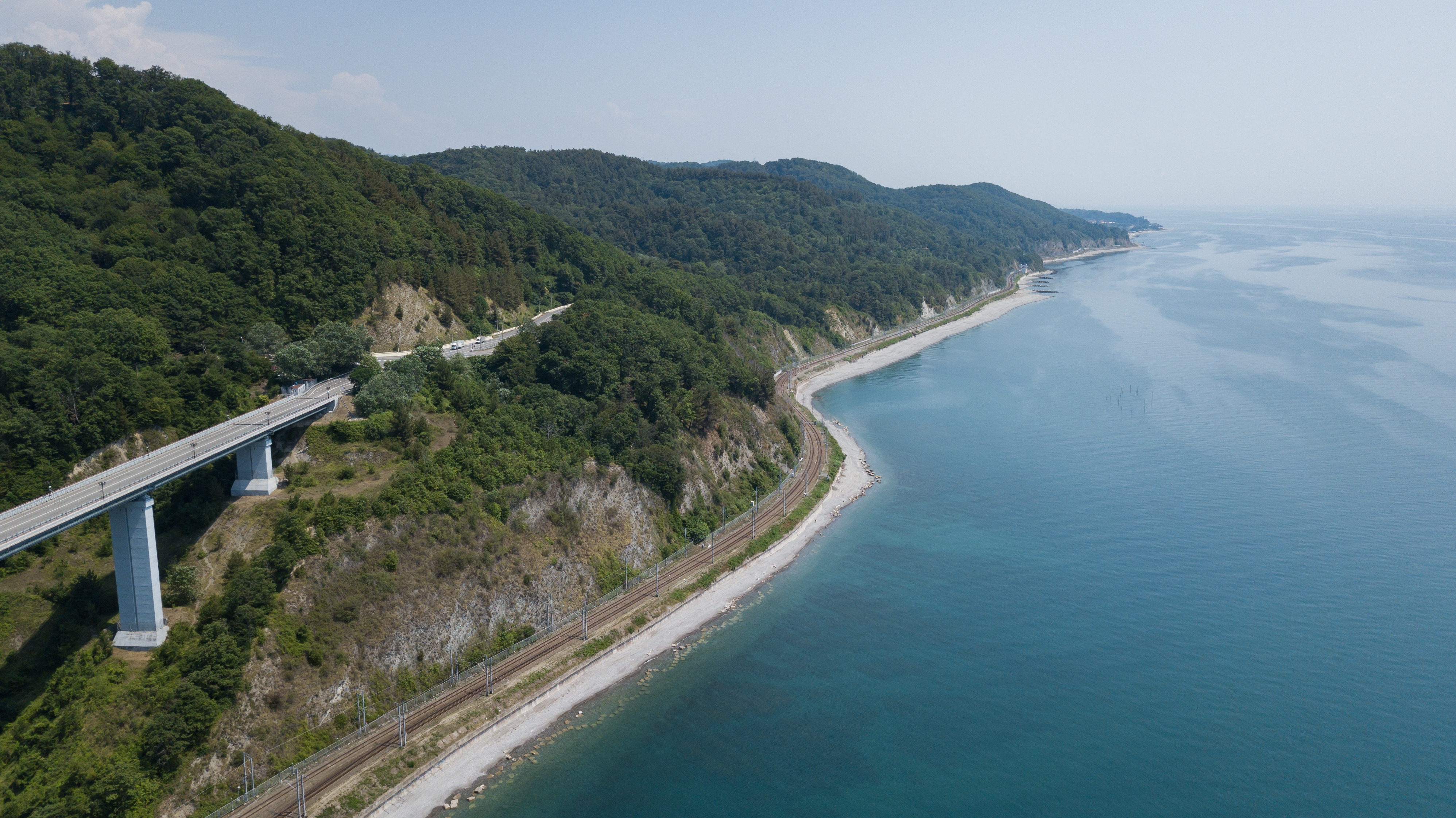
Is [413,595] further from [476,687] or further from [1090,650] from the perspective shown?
[1090,650]

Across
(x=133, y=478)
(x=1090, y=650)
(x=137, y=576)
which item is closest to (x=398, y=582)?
(x=137, y=576)

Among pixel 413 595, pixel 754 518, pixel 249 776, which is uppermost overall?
pixel 413 595

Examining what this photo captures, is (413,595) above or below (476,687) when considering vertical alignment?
above

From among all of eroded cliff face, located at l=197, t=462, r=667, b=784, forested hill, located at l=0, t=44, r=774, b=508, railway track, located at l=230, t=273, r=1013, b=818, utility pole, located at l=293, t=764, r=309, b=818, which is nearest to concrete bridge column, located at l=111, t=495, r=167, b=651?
eroded cliff face, located at l=197, t=462, r=667, b=784

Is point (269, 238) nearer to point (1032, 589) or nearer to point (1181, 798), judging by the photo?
point (1032, 589)

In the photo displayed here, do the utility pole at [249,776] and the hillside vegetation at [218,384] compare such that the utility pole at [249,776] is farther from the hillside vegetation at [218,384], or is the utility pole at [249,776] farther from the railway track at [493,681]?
the hillside vegetation at [218,384]

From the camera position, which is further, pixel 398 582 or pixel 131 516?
pixel 398 582

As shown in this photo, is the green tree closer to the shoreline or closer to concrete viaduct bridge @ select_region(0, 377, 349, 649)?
concrete viaduct bridge @ select_region(0, 377, 349, 649)
